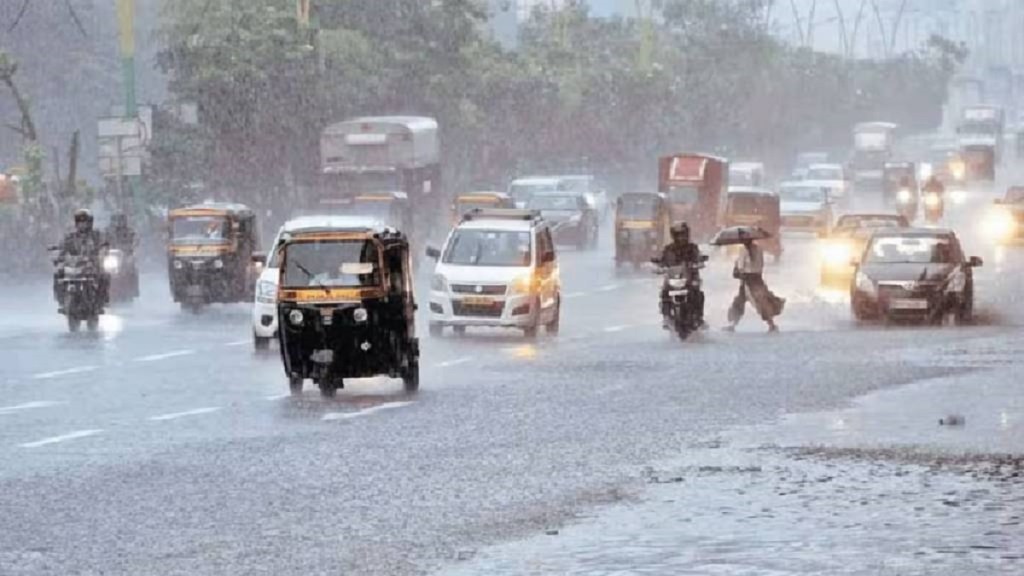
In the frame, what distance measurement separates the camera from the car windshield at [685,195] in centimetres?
7562

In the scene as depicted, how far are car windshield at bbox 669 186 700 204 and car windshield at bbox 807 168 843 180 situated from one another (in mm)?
23935

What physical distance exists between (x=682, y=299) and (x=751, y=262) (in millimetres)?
2923

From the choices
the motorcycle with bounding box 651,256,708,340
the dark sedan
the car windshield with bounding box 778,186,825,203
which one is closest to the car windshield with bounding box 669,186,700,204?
the car windshield with bounding box 778,186,825,203

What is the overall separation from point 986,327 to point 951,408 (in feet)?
49.1

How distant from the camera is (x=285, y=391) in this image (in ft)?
87.2

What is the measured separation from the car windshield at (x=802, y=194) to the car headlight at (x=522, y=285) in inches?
1667

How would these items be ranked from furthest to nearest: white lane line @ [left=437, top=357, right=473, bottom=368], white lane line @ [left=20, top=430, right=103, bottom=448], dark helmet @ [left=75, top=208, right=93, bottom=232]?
1. dark helmet @ [left=75, top=208, right=93, bottom=232]
2. white lane line @ [left=437, top=357, right=473, bottom=368]
3. white lane line @ [left=20, top=430, right=103, bottom=448]

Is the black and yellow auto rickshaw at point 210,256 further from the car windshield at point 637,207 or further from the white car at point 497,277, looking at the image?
the car windshield at point 637,207

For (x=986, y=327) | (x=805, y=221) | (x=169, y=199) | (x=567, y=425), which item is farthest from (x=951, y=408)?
(x=805, y=221)

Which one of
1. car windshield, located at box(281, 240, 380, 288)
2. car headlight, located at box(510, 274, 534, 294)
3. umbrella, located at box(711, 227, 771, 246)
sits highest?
car windshield, located at box(281, 240, 380, 288)

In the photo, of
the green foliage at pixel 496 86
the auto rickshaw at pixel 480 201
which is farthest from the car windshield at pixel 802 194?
the auto rickshaw at pixel 480 201

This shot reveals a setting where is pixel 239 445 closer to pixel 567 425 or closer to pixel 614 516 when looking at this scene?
pixel 567 425

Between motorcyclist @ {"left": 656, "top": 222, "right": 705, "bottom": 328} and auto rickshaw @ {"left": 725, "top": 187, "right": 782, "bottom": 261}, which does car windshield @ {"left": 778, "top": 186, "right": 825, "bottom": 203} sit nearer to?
auto rickshaw @ {"left": 725, "top": 187, "right": 782, "bottom": 261}

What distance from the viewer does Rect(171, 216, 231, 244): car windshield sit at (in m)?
44.8
